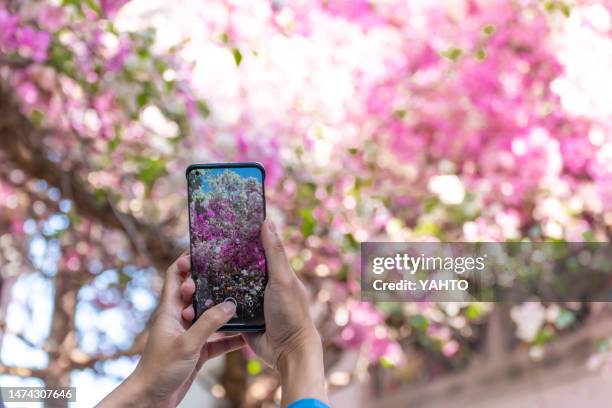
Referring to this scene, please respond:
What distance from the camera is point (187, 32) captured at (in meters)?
1.99

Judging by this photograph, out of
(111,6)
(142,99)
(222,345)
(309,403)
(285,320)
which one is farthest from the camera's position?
(111,6)

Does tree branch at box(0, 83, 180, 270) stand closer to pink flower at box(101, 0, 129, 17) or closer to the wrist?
pink flower at box(101, 0, 129, 17)

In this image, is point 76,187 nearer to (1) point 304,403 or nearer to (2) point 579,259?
(1) point 304,403

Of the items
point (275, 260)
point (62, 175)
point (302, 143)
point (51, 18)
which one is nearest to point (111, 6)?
point (51, 18)

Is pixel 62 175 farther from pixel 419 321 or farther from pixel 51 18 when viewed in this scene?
pixel 419 321

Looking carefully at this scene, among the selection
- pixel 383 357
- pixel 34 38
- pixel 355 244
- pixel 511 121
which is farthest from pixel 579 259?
pixel 34 38

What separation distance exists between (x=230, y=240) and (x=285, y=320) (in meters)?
0.11

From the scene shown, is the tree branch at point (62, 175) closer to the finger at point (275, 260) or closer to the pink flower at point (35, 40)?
the pink flower at point (35, 40)

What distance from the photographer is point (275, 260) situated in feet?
2.59

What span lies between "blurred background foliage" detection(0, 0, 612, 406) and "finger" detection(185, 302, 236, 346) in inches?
36.8

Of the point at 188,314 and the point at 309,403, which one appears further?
the point at 188,314

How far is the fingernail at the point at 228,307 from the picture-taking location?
2.59ft

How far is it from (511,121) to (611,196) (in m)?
0.39

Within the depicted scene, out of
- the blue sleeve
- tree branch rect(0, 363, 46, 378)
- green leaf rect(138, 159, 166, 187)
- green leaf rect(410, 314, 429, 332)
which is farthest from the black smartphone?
tree branch rect(0, 363, 46, 378)
